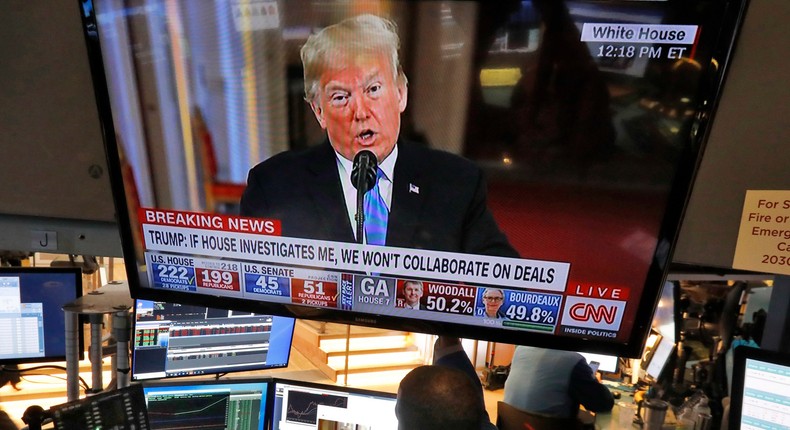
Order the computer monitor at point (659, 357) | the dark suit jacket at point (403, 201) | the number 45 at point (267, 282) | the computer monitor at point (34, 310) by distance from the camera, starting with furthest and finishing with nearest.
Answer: the computer monitor at point (659, 357) → the computer monitor at point (34, 310) → the number 45 at point (267, 282) → the dark suit jacket at point (403, 201)

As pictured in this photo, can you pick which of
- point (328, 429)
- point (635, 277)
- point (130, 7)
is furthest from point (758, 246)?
point (130, 7)

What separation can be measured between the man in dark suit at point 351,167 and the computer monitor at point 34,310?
1111 mm

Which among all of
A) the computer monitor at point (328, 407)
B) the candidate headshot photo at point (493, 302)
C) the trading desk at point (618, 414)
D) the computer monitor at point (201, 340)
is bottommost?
the trading desk at point (618, 414)

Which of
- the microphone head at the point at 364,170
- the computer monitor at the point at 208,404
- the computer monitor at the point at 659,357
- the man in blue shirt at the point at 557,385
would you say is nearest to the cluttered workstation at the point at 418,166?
the microphone head at the point at 364,170

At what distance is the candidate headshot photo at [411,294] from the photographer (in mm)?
1152

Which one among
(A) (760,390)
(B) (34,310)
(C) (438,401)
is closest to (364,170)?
(C) (438,401)

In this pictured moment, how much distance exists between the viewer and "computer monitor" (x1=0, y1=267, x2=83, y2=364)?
180 cm

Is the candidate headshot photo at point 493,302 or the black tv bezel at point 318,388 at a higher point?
the candidate headshot photo at point 493,302

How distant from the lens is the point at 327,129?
1089mm

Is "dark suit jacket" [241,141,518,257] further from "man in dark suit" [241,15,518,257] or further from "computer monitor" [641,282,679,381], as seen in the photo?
"computer monitor" [641,282,679,381]

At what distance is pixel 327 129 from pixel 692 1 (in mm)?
741

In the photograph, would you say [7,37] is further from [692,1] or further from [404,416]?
[692,1]

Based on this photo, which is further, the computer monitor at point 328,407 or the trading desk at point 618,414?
the trading desk at point 618,414

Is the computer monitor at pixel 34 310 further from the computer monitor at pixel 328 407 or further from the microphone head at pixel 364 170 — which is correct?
the microphone head at pixel 364 170
